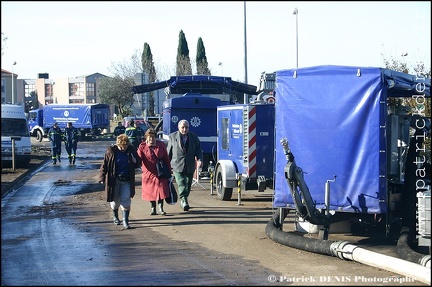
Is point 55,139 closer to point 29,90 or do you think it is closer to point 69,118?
point 69,118

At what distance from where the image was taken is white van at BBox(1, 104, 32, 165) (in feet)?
84.2

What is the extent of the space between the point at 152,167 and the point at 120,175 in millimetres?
1159

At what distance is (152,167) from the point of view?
43.6ft

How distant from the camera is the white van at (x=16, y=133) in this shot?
1010 inches

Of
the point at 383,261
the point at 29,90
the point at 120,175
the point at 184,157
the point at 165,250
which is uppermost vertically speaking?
the point at 29,90

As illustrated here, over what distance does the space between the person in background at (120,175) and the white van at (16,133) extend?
14.4m

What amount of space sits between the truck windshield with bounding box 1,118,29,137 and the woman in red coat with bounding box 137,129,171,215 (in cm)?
1435

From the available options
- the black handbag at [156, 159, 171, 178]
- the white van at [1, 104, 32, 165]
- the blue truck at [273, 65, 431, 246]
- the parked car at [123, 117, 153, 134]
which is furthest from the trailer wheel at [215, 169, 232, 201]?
the parked car at [123, 117, 153, 134]

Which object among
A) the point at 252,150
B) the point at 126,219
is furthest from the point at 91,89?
the point at 126,219

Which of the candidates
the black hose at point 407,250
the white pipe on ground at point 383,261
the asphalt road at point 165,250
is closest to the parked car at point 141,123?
the asphalt road at point 165,250

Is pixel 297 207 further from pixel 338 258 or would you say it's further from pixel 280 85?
pixel 280 85

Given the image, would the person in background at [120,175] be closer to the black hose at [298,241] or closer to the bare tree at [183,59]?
the black hose at [298,241]

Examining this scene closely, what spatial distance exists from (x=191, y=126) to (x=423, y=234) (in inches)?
550

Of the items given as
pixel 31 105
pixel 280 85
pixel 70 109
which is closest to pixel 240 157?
pixel 280 85
